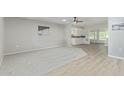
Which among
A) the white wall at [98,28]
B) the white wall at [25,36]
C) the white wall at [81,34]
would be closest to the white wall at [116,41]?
the white wall at [25,36]

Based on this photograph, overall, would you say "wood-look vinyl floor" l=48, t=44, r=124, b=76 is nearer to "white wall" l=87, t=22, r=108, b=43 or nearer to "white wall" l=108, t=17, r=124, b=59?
"white wall" l=108, t=17, r=124, b=59

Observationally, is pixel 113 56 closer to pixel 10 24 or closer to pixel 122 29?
pixel 122 29

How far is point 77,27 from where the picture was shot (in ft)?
39.7

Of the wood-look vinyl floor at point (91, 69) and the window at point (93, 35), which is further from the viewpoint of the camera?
the window at point (93, 35)

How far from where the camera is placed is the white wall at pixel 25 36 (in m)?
5.87

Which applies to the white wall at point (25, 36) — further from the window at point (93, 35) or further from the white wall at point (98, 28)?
the window at point (93, 35)

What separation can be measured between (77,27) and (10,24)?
742cm

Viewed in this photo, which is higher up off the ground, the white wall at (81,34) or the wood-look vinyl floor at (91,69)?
the white wall at (81,34)

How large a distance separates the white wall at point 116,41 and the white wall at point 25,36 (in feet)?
14.2

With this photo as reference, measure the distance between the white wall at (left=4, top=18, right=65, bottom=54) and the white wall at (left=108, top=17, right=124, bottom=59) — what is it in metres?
4.32

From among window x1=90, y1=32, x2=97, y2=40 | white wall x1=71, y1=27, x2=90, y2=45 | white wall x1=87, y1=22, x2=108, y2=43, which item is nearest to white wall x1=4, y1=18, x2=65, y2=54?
white wall x1=71, y1=27, x2=90, y2=45

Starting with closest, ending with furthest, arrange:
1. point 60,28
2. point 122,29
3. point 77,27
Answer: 1. point 122,29
2. point 60,28
3. point 77,27

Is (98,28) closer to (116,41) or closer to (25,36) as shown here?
(116,41)
